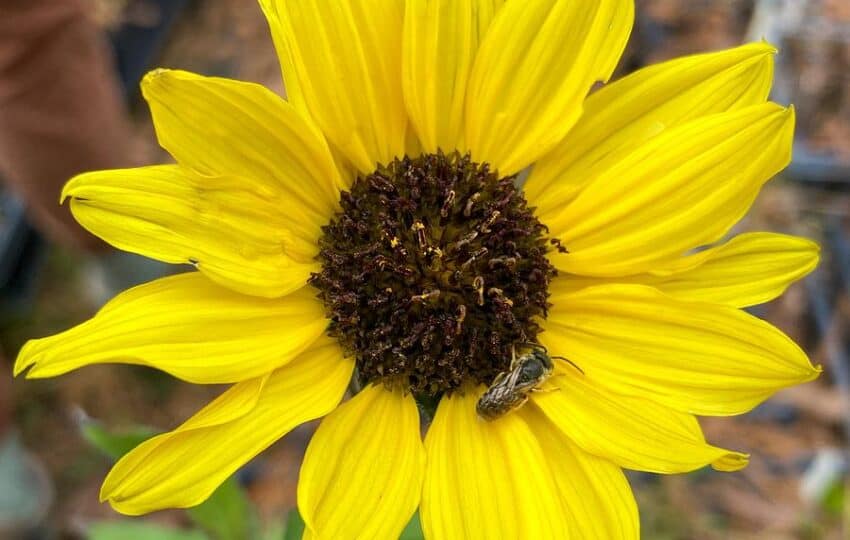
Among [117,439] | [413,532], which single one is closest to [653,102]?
[413,532]

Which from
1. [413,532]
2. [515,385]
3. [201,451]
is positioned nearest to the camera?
[201,451]

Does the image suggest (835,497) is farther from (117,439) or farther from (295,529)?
(117,439)

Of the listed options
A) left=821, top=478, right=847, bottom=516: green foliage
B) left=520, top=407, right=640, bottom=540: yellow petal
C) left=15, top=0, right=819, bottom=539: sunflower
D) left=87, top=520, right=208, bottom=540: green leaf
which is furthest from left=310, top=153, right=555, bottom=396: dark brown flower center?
left=821, top=478, right=847, bottom=516: green foliage

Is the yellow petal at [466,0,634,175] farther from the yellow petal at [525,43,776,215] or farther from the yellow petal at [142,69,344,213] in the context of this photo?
the yellow petal at [142,69,344,213]

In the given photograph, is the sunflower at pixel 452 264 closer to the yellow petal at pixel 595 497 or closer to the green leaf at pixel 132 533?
the yellow petal at pixel 595 497

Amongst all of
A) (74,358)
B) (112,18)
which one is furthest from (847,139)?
(74,358)

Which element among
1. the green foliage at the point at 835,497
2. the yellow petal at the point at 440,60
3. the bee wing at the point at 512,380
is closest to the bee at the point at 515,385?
the bee wing at the point at 512,380
